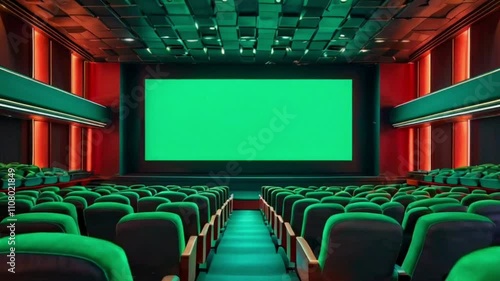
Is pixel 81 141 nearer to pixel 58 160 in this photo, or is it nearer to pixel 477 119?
pixel 58 160

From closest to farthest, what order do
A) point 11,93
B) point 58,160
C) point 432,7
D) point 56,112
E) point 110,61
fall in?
1. point 11,93
2. point 432,7
3. point 56,112
4. point 58,160
5. point 110,61

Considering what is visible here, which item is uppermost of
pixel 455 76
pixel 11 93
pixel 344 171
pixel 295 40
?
pixel 295 40

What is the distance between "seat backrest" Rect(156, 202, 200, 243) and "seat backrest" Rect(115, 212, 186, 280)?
831 millimetres

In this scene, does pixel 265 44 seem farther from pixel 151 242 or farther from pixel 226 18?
pixel 151 242

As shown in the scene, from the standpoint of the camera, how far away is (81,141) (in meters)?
15.8

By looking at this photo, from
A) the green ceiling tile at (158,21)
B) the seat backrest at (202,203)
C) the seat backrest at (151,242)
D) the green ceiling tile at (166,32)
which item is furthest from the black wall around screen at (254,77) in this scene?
the seat backrest at (151,242)

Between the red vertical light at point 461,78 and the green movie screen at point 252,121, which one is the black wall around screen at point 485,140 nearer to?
the red vertical light at point 461,78

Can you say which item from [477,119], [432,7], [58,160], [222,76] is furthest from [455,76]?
[58,160]

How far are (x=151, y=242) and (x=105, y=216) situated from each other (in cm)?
88

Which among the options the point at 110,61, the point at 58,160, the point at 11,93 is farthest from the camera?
the point at 110,61

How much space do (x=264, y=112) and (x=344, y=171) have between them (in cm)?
354

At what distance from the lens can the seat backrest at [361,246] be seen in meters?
2.53

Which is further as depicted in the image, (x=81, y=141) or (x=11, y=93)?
(x=81, y=141)

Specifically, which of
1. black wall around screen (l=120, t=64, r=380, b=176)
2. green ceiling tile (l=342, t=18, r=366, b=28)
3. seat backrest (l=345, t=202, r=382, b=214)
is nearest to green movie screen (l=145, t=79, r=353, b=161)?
black wall around screen (l=120, t=64, r=380, b=176)
